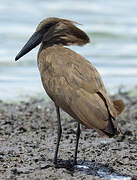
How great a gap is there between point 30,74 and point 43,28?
6.04 metres

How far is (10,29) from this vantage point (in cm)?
1733

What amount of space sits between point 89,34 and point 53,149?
10.8 m

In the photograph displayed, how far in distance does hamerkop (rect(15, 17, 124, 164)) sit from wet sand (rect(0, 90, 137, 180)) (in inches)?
11.6

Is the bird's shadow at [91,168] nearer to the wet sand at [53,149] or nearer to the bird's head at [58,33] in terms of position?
the wet sand at [53,149]

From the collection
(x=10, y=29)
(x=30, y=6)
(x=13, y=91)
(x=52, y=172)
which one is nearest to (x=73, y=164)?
(x=52, y=172)

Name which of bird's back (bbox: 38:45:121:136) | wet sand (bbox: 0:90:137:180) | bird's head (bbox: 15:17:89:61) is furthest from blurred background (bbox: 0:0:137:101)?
bird's back (bbox: 38:45:121:136)

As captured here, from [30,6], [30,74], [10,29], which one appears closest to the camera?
[30,74]

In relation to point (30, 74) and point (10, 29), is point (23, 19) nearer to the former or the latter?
point (10, 29)

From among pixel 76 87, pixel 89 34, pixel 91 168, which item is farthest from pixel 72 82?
pixel 89 34

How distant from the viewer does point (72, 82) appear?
565cm

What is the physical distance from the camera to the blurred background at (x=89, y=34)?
11.8 m

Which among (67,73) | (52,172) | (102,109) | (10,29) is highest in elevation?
(10,29)

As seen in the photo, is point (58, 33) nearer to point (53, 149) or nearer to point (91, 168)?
point (53, 149)

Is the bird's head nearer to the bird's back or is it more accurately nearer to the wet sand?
the bird's back
